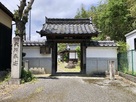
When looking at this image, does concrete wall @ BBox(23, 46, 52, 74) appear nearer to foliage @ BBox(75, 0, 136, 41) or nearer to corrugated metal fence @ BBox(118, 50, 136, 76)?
corrugated metal fence @ BBox(118, 50, 136, 76)

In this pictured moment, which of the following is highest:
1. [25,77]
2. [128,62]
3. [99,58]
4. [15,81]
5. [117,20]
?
[117,20]

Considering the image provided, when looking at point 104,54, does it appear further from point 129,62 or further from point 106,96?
point 106,96

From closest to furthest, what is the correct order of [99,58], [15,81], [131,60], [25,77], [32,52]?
[15,81], [25,77], [131,60], [99,58], [32,52]

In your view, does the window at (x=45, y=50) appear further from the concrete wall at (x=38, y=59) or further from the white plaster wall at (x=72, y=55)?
the white plaster wall at (x=72, y=55)

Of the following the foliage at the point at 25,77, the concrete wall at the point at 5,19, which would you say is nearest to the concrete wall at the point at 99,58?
the foliage at the point at 25,77

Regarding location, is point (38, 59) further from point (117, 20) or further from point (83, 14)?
point (83, 14)

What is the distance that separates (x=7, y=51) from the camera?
49.8 feet

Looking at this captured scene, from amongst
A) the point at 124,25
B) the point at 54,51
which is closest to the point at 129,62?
the point at 54,51

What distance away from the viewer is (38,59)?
56.9 feet

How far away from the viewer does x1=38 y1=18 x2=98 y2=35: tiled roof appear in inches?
650

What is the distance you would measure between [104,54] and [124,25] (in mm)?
10860

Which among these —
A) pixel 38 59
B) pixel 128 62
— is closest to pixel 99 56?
pixel 128 62

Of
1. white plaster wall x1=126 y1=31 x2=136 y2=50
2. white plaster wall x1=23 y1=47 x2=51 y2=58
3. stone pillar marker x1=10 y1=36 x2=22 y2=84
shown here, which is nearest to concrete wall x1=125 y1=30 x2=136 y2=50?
white plaster wall x1=126 y1=31 x2=136 y2=50

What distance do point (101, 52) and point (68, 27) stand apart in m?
3.43
